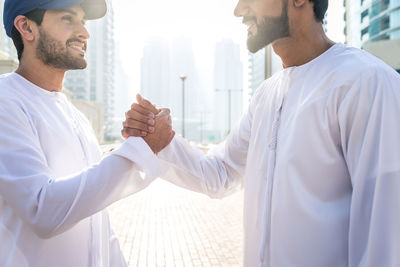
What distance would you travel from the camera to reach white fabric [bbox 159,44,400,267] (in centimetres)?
135

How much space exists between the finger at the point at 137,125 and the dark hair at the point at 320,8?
1.23 metres

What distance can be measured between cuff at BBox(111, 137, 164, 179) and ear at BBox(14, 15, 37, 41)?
87 cm

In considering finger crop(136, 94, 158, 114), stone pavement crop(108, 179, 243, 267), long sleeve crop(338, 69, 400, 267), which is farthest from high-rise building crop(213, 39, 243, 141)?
long sleeve crop(338, 69, 400, 267)

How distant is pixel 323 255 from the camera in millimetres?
1526

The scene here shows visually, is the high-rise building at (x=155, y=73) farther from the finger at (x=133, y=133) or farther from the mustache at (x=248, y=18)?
the finger at (x=133, y=133)

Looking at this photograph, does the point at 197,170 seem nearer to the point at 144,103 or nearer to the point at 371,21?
the point at 144,103

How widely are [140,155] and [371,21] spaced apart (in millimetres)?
51341

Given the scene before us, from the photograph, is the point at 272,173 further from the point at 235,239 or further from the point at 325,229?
the point at 235,239

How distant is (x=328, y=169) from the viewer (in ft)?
5.04

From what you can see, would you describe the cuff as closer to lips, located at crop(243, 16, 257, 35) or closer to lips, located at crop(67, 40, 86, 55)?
lips, located at crop(67, 40, 86, 55)

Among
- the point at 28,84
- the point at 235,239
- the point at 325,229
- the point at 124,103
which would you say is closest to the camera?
the point at 325,229

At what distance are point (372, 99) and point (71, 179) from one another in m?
1.38

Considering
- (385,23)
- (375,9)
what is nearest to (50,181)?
(385,23)

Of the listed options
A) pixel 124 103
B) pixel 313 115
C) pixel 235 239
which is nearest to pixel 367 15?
pixel 235 239
